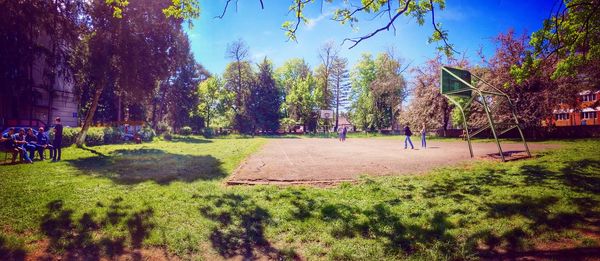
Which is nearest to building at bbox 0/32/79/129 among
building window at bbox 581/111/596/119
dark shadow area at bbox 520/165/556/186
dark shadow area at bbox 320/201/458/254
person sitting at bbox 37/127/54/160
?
person sitting at bbox 37/127/54/160

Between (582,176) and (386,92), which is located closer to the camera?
(582,176)

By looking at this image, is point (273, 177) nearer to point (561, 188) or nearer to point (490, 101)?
point (561, 188)

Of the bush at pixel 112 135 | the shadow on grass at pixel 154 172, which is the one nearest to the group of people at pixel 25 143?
the shadow on grass at pixel 154 172

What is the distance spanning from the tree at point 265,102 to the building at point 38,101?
28.7 m

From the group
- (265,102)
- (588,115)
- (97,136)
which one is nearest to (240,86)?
(265,102)

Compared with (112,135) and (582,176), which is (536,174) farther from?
(112,135)

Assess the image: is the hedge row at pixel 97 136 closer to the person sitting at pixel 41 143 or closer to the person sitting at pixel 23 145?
the person sitting at pixel 41 143

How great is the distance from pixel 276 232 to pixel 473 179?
240 inches

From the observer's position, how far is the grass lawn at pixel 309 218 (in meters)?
3.93

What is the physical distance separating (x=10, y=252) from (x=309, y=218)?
443cm

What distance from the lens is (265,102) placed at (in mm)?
51531

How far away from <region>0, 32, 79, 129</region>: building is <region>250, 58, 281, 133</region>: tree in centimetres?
2865

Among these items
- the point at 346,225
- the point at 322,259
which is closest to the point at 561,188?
the point at 346,225

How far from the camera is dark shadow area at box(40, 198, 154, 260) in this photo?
3930 mm
